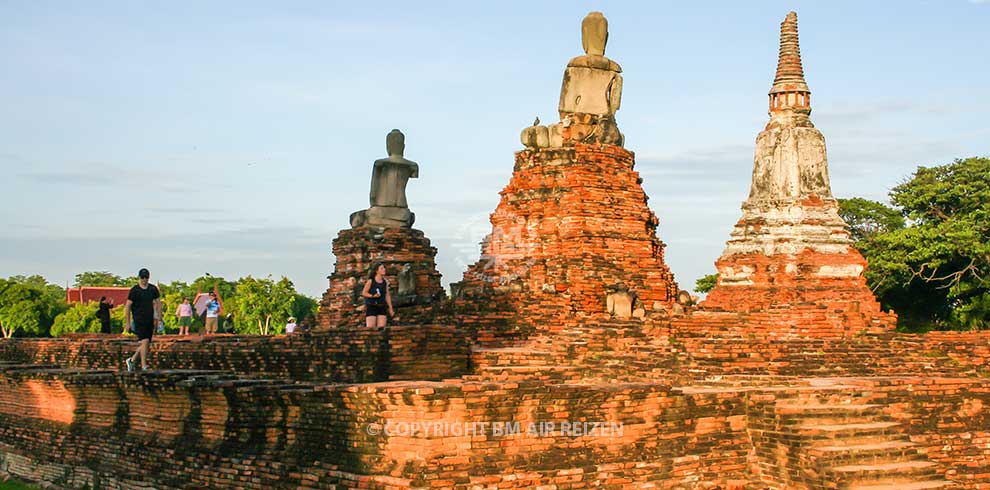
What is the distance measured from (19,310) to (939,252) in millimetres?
43764

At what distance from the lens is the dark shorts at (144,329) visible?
1355cm

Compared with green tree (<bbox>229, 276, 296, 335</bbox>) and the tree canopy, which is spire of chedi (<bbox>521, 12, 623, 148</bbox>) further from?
the tree canopy

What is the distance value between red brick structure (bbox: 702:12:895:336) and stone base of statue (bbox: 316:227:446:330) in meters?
4.86

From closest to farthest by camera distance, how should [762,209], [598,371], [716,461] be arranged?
1. [716,461]
2. [598,371]
3. [762,209]

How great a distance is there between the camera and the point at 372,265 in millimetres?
20609

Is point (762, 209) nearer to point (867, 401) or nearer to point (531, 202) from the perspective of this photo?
point (531, 202)

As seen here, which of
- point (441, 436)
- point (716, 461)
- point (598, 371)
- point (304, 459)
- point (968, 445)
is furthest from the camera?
point (598, 371)

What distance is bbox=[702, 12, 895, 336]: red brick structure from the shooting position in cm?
1977

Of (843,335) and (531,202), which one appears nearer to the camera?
(843,335)

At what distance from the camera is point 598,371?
1300 cm

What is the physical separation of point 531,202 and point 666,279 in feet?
8.35

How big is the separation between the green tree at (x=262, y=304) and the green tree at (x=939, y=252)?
99.4 ft

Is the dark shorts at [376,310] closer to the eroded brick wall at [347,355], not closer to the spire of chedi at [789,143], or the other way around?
the eroded brick wall at [347,355]

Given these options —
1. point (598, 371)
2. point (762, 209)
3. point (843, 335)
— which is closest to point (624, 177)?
point (762, 209)
